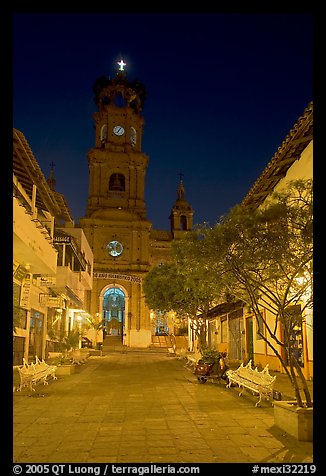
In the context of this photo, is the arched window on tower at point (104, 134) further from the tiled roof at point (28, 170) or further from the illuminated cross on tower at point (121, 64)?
the tiled roof at point (28, 170)

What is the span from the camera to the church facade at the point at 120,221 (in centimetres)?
5003

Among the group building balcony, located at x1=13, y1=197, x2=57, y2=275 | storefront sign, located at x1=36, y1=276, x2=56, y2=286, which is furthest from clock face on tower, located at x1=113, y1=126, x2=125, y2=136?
building balcony, located at x1=13, y1=197, x2=57, y2=275

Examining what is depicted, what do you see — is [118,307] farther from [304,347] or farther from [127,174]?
[304,347]

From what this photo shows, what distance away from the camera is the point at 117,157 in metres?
53.8

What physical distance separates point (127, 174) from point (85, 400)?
42.5 m

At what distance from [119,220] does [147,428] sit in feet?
143

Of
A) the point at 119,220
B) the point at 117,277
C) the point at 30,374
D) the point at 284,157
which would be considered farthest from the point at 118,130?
the point at 30,374

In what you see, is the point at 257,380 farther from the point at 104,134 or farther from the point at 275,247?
the point at 104,134

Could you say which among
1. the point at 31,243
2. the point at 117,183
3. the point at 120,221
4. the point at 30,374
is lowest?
the point at 30,374

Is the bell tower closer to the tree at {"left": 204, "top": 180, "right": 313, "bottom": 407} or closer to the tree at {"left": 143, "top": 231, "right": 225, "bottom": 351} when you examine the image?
the tree at {"left": 143, "top": 231, "right": 225, "bottom": 351}

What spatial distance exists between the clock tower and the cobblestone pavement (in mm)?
34244

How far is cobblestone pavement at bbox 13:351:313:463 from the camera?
7145 millimetres

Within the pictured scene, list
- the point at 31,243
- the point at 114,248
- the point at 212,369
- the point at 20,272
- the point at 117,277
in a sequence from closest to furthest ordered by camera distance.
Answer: the point at 31,243 → the point at 212,369 → the point at 20,272 → the point at 117,277 → the point at 114,248
